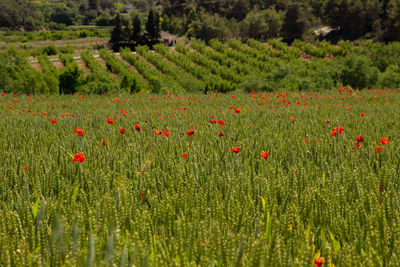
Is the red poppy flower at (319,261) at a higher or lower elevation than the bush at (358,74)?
higher

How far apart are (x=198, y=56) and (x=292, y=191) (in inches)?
1986

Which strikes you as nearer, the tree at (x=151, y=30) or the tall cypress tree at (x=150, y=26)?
the tall cypress tree at (x=150, y=26)

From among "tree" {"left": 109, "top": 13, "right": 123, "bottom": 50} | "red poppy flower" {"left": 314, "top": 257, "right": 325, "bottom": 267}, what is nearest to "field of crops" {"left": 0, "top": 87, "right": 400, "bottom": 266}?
"red poppy flower" {"left": 314, "top": 257, "right": 325, "bottom": 267}

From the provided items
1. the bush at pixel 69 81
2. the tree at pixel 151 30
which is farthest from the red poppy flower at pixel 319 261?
the tree at pixel 151 30

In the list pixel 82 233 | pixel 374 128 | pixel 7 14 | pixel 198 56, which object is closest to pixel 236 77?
pixel 198 56

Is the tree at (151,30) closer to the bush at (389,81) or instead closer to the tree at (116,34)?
the tree at (116,34)

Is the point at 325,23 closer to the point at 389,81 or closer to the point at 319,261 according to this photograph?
the point at 389,81

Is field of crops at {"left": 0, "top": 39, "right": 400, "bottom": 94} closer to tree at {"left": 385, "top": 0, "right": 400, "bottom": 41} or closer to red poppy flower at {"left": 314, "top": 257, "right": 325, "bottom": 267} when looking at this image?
tree at {"left": 385, "top": 0, "right": 400, "bottom": 41}

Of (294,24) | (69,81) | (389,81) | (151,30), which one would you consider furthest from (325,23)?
(69,81)

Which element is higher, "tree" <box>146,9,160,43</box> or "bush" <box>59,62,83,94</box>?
"tree" <box>146,9,160,43</box>

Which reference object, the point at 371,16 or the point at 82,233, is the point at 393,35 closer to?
the point at 371,16

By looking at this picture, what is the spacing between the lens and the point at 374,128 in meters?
3.84

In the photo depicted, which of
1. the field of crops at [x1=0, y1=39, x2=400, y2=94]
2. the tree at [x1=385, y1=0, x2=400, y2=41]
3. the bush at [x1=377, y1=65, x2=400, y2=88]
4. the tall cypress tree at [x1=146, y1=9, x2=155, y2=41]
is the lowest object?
the field of crops at [x1=0, y1=39, x2=400, y2=94]

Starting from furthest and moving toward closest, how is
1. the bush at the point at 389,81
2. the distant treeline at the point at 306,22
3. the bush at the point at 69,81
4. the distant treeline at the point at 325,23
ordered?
1. the distant treeline at the point at 306,22
2. the distant treeline at the point at 325,23
3. the bush at the point at 69,81
4. the bush at the point at 389,81
